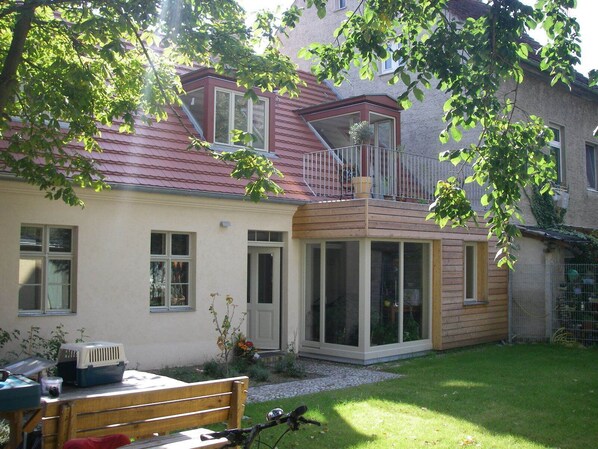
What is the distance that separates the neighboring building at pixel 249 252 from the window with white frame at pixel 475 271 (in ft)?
0.10

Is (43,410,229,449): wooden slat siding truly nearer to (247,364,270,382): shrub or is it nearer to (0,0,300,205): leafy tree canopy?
(0,0,300,205): leafy tree canopy

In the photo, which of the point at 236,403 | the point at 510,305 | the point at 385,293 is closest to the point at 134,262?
the point at 385,293

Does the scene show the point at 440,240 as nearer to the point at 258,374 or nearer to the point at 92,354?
the point at 258,374

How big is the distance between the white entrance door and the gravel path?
1252 mm

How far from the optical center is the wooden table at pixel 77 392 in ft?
17.4

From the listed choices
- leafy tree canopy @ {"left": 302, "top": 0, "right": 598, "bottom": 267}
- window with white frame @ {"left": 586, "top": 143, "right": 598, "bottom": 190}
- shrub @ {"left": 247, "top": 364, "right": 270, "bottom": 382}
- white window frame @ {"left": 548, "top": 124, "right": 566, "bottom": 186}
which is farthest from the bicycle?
window with white frame @ {"left": 586, "top": 143, "right": 598, "bottom": 190}

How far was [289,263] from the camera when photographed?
1475 centimetres

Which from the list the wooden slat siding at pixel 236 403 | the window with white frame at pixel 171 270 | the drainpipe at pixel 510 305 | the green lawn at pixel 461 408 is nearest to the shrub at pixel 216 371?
the window with white frame at pixel 171 270

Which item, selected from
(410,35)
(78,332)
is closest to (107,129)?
(78,332)

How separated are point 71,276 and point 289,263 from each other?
16.1 ft

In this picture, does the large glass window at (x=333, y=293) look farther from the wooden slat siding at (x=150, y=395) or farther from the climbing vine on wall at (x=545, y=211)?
the wooden slat siding at (x=150, y=395)

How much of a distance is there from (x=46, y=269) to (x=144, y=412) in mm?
6566

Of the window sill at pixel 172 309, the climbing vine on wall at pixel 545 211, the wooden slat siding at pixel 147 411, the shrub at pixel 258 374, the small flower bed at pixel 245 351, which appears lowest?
the shrub at pixel 258 374

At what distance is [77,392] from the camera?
680 centimetres
